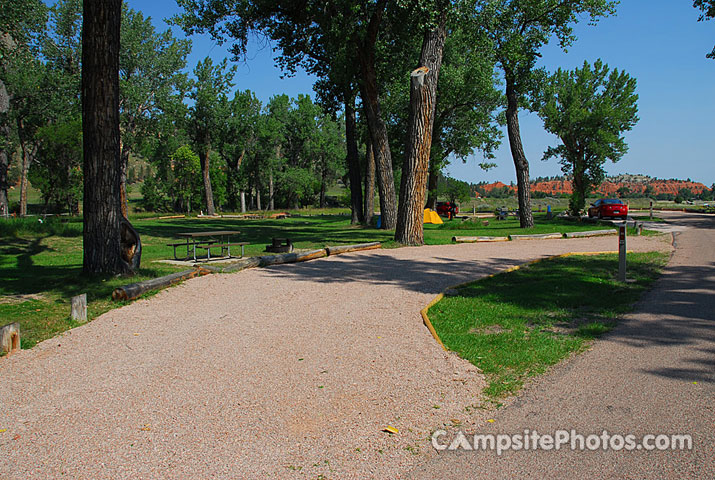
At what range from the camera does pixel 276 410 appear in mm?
4156

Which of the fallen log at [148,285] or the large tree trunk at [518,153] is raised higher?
the large tree trunk at [518,153]

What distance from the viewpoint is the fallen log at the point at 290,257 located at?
1241 cm

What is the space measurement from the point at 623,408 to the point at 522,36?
69.4 ft

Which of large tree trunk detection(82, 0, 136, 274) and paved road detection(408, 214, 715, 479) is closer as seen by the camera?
paved road detection(408, 214, 715, 479)

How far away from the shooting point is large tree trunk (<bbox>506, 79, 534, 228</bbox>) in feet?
76.7

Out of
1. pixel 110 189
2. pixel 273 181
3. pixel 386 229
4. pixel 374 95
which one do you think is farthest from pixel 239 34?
pixel 273 181

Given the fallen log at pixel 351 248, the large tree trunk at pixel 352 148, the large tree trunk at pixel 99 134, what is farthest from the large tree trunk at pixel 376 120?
the large tree trunk at pixel 99 134

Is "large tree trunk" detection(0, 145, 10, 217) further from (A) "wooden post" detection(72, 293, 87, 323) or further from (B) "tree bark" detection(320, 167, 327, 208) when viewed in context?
(B) "tree bark" detection(320, 167, 327, 208)

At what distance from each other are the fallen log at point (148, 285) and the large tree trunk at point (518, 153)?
56.8 ft

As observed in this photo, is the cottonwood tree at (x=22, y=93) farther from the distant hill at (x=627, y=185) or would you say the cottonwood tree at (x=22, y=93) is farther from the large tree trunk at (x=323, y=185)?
the distant hill at (x=627, y=185)

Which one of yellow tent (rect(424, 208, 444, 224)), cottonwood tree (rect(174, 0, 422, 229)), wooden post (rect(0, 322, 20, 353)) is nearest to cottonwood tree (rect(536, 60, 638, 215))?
yellow tent (rect(424, 208, 444, 224))

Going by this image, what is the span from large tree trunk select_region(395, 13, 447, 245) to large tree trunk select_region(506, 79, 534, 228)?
833cm

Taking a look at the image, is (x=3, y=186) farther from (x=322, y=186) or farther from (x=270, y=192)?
(x=322, y=186)

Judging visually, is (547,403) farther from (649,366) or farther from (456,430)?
(649,366)
